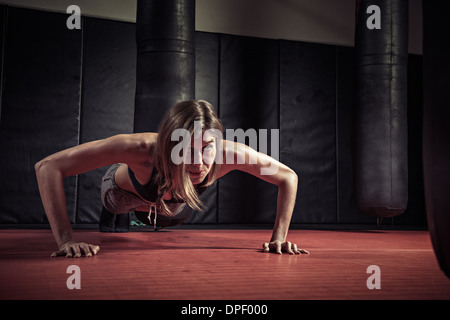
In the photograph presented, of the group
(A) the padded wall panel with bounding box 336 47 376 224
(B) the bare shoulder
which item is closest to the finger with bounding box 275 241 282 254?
(B) the bare shoulder

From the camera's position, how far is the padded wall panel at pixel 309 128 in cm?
406

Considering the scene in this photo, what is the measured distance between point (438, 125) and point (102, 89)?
3299 millimetres

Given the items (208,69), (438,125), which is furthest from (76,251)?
(208,69)

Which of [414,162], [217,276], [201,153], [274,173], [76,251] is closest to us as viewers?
[217,276]

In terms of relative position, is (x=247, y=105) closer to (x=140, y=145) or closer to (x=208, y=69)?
(x=208, y=69)

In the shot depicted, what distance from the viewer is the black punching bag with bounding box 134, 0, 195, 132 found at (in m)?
2.33

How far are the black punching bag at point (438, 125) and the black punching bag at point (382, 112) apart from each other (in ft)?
7.34

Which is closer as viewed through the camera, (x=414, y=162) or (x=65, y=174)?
(x=65, y=174)

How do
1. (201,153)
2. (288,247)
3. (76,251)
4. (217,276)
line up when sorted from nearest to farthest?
(217,276) < (76,251) < (201,153) < (288,247)

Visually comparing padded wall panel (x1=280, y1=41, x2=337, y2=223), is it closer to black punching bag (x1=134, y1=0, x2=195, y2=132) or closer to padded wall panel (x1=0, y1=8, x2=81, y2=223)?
black punching bag (x1=134, y1=0, x2=195, y2=132)

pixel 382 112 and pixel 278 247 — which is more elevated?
pixel 382 112

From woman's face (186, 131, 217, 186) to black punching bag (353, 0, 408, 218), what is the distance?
1762mm

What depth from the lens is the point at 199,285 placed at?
909 millimetres

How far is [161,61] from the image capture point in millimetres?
2348
